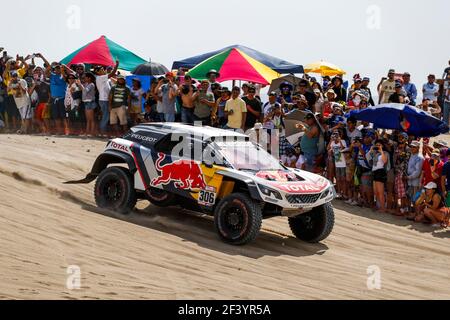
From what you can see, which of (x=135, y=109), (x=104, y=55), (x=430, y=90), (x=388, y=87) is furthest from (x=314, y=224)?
(x=104, y=55)

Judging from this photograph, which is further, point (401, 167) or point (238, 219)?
point (401, 167)

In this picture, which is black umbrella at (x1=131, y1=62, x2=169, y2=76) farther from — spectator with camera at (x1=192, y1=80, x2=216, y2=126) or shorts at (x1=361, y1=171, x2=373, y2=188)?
shorts at (x1=361, y1=171, x2=373, y2=188)

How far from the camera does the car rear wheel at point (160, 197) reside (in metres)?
14.5

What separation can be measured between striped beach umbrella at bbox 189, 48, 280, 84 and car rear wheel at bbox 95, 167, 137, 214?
7750mm

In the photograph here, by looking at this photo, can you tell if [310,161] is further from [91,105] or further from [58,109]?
[58,109]

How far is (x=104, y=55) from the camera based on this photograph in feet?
83.0

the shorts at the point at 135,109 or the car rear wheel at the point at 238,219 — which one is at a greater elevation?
the shorts at the point at 135,109

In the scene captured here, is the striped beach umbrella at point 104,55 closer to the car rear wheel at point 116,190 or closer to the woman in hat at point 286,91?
the woman in hat at point 286,91

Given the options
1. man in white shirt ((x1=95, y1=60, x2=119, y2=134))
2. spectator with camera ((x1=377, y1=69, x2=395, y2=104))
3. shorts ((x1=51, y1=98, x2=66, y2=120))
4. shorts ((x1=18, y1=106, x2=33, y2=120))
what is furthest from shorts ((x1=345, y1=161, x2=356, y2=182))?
shorts ((x1=18, y1=106, x2=33, y2=120))

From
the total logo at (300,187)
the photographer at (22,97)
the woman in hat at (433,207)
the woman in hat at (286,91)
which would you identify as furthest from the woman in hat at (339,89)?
the photographer at (22,97)

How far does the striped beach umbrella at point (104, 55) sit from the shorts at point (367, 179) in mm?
10522

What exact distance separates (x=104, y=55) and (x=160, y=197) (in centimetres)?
1155
